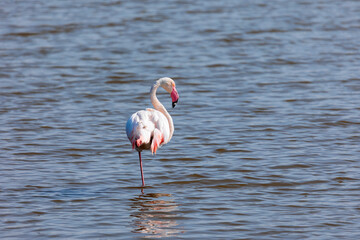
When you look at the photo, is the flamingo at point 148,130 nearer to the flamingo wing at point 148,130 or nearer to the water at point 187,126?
the flamingo wing at point 148,130

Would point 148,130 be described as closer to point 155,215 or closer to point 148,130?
point 148,130

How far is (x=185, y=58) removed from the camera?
16.0 metres

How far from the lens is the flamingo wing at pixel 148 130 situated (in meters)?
7.94

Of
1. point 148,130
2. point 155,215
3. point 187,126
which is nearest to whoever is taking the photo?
point 155,215

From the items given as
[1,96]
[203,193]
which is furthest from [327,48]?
[203,193]

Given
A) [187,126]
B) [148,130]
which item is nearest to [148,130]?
[148,130]

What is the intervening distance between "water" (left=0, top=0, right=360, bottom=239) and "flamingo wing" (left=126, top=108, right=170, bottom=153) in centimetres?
58

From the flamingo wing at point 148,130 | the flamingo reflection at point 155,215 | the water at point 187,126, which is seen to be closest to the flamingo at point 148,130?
the flamingo wing at point 148,130

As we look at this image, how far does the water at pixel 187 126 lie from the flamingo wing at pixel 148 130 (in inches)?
22.8

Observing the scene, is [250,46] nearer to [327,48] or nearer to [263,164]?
[327,48]

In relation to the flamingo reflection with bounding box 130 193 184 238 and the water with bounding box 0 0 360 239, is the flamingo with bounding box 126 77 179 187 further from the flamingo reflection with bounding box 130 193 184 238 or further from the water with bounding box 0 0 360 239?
the water with bounding box 0 0 360 239

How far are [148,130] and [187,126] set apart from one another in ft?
9.95

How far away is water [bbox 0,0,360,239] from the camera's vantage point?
7289 millimetres

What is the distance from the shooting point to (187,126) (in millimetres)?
11016
